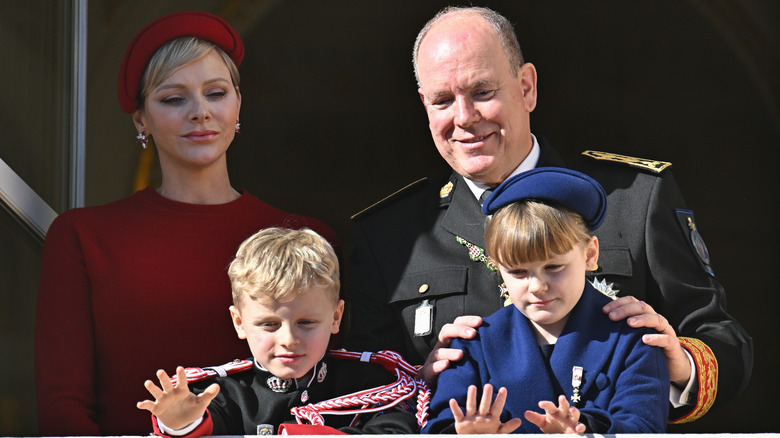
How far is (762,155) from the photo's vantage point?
4836 mm

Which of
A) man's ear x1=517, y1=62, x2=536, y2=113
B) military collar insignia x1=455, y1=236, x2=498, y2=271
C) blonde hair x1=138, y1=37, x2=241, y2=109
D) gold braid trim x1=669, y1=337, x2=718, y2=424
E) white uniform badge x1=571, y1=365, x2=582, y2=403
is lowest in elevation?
gold braid trim x1=669, y1=337, x2=718, y2=424

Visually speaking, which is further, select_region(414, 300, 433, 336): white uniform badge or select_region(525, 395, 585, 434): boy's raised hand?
select_region(414, 300, 433, 336): white uniform badge

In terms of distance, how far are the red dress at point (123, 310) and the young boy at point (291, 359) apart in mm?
377

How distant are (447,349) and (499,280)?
17.9 inches

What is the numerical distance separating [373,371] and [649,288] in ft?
2.66

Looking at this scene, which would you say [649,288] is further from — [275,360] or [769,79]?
[769,79]

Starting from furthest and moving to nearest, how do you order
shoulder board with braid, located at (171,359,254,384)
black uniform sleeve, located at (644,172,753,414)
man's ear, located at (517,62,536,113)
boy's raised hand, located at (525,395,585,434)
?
man's ear, located at (517,62,536,113), black uniform sleeve, located at (644,172,753,414), shoulder board with braid, located at (171,359,254,384), boy's raised hand, located at (525,395,585,434)

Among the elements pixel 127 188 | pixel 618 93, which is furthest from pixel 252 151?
pixel 618 93

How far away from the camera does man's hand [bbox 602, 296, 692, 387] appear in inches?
99.0

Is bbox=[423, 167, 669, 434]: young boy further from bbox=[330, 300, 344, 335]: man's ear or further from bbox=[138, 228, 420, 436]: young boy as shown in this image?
bbox=[330, 300, 344, 335]: man's ear

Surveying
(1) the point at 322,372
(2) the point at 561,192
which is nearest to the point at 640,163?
(2) the point at 561,192

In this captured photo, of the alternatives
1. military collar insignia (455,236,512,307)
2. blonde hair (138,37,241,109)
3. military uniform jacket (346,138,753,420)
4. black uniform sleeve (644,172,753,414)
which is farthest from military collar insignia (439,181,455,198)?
blonde hair (138,37,241,109)

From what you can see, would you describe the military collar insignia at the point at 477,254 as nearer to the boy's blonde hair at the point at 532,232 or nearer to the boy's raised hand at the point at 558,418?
the boy's blonde hair at the point at 532,232

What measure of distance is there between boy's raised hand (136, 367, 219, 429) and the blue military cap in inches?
32.8
